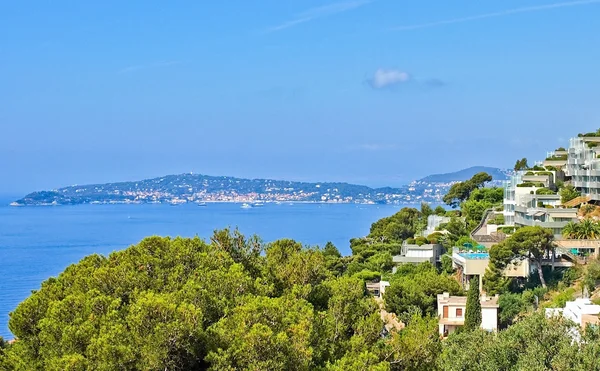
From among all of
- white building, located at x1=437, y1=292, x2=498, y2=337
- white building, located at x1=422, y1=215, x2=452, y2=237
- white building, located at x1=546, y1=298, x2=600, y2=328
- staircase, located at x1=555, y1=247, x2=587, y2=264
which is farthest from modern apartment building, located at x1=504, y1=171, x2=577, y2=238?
white building, located at x1=546, y1=298, x2=600, y2=328

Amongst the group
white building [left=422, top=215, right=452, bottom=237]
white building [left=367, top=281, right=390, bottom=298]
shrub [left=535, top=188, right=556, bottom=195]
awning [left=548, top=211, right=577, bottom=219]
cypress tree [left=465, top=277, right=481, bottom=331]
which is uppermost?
shrub [left=535, top=188, right=556, bottom=195]

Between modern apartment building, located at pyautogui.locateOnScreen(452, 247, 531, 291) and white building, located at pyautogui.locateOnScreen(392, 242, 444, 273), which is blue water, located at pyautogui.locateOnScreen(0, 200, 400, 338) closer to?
white building, located at pyautogui.locateOnScreen(392, 242, 444, 273)

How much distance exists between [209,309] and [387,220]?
35.9 metres

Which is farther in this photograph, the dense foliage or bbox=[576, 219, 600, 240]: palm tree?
bbox=[576, 219, 600, 240]: palm tree

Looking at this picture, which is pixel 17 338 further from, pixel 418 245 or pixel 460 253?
pixel 418 245

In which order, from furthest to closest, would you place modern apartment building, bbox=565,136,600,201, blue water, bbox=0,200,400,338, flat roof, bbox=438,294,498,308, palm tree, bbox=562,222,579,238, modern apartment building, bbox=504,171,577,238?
blue water, bbox=0,200,400,338 → modern apartment building, bbox=565,136,600,201 → modern apartment building, bbox=504,171,577,238 → palm tree, bbox=562,222,579,238 → flat roof, bbox=438,294,498,308

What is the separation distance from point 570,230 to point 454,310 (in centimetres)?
653

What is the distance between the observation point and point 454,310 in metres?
25.6

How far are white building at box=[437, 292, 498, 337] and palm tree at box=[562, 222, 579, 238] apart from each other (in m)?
5.05

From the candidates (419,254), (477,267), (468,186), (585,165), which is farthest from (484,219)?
(468,186)

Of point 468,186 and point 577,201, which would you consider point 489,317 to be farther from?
point 468,186

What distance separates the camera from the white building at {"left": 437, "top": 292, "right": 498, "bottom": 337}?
2477cm

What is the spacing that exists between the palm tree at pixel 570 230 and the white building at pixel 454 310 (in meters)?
5.05

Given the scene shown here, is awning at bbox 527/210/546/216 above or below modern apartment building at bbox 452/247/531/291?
above
